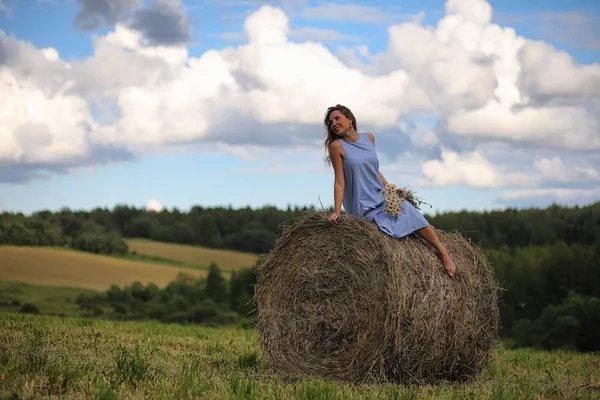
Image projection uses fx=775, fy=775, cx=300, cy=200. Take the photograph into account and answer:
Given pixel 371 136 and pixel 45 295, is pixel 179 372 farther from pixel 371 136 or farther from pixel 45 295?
pixel 45 295

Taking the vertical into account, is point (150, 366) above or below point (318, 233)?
below

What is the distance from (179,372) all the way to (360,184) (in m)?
3.01

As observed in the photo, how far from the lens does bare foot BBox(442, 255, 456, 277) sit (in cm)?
908

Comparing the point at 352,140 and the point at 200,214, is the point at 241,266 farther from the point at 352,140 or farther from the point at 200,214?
the point at 352,140

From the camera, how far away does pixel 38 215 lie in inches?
2562

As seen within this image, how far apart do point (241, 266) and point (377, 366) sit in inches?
2193

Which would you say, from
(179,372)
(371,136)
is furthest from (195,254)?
(179,372)

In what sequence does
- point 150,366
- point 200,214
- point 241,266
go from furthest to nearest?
point 200,214
point 241,266
point 150,366

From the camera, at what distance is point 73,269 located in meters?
54.8

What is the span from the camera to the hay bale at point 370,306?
8.57 m

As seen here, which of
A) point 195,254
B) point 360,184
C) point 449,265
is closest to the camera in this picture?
point 449,265

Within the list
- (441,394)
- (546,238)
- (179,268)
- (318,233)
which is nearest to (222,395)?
(441,394)

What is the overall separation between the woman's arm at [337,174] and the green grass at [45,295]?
35074 mm

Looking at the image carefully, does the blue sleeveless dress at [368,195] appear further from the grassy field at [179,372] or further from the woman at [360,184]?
the grassy field at [179,372]
